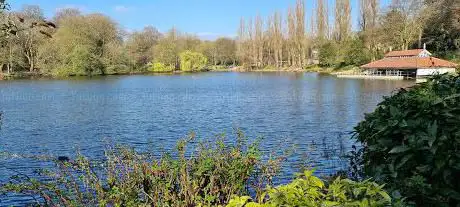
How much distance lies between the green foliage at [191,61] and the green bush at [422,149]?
3741 inches

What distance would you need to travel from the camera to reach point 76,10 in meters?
87.9

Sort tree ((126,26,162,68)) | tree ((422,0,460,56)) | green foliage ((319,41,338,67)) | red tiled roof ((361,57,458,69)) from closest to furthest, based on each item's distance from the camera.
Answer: red tiled roof ((361,57,458,69)) < tree ((422,0,460,56)) < green foliage ((319,41,338,67)) < tree ((126,26,162,68))

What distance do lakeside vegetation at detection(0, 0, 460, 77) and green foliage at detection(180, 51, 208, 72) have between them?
0.23 meters

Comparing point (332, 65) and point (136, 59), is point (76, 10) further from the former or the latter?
point (332, 65)

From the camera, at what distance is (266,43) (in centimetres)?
10606

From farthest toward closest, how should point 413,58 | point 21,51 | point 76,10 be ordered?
point 76,10
point 21,51
point 413,58

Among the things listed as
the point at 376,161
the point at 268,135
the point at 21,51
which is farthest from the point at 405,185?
the point at 21,51

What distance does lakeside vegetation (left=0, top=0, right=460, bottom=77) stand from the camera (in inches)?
2491

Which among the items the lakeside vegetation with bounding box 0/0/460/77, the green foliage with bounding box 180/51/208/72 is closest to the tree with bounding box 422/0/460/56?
the lakeside vegetation with bounding box 0/0/460/77

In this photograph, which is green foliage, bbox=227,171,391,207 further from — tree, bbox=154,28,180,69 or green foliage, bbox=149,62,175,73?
tree, bbox=154,28,180,69

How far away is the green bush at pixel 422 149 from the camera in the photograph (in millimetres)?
3176

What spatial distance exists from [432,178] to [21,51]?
7309 centimetres

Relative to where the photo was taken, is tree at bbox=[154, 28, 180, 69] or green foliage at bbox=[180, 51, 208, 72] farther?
green foliage at bbox=[180, 51, 208, 72]

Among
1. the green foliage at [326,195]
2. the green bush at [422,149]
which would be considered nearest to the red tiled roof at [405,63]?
the green bush at [422,149]
